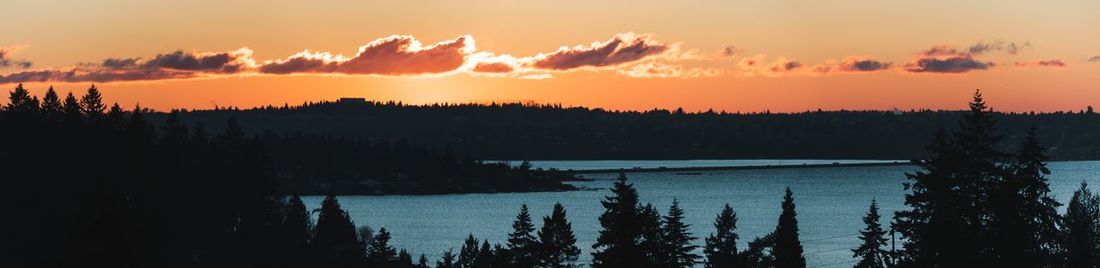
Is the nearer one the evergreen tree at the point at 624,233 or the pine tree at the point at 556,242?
the evergreen tree at the point at 624,233

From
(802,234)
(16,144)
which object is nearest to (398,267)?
(16,144)

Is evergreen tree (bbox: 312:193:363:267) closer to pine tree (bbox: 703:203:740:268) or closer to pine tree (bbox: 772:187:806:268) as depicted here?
pine tree (bbox: 703:203:740:268)

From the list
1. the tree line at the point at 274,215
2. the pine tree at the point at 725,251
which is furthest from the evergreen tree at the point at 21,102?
the pine tree at the point at 725,251

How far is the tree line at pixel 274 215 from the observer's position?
4253 centimetres

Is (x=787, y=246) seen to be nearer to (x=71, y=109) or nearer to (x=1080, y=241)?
(x=1080, y=241)

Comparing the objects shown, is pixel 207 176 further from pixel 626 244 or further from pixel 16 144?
pixel 626 244

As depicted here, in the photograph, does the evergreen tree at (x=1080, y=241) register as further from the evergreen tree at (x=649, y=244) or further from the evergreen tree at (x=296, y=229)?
the evergreen tree at (x=296, y=229)

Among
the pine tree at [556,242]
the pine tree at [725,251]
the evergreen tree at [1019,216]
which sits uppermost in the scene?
the evergreen tree at [1019,216]

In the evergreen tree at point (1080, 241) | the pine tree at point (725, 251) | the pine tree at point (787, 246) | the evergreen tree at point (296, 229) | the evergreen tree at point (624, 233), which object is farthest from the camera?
the evergreen tree at point (296, 229)

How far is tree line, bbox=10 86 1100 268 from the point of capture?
42531 mm

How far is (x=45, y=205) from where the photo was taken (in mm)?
80375

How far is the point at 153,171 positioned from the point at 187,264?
13884 mm

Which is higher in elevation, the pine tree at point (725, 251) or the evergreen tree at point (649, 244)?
the evergreen tree at point (649, 244)

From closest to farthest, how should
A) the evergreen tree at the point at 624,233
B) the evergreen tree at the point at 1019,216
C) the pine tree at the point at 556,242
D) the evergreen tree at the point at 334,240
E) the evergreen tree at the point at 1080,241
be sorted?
the evergreen tree at the point at 1019,216 → the evergreen tree at the point at 624,233 → the pine tree at the point at 556,242 → the evergreen tree at the point at 1080,241 → the evergreen tree at the point at 334,240
